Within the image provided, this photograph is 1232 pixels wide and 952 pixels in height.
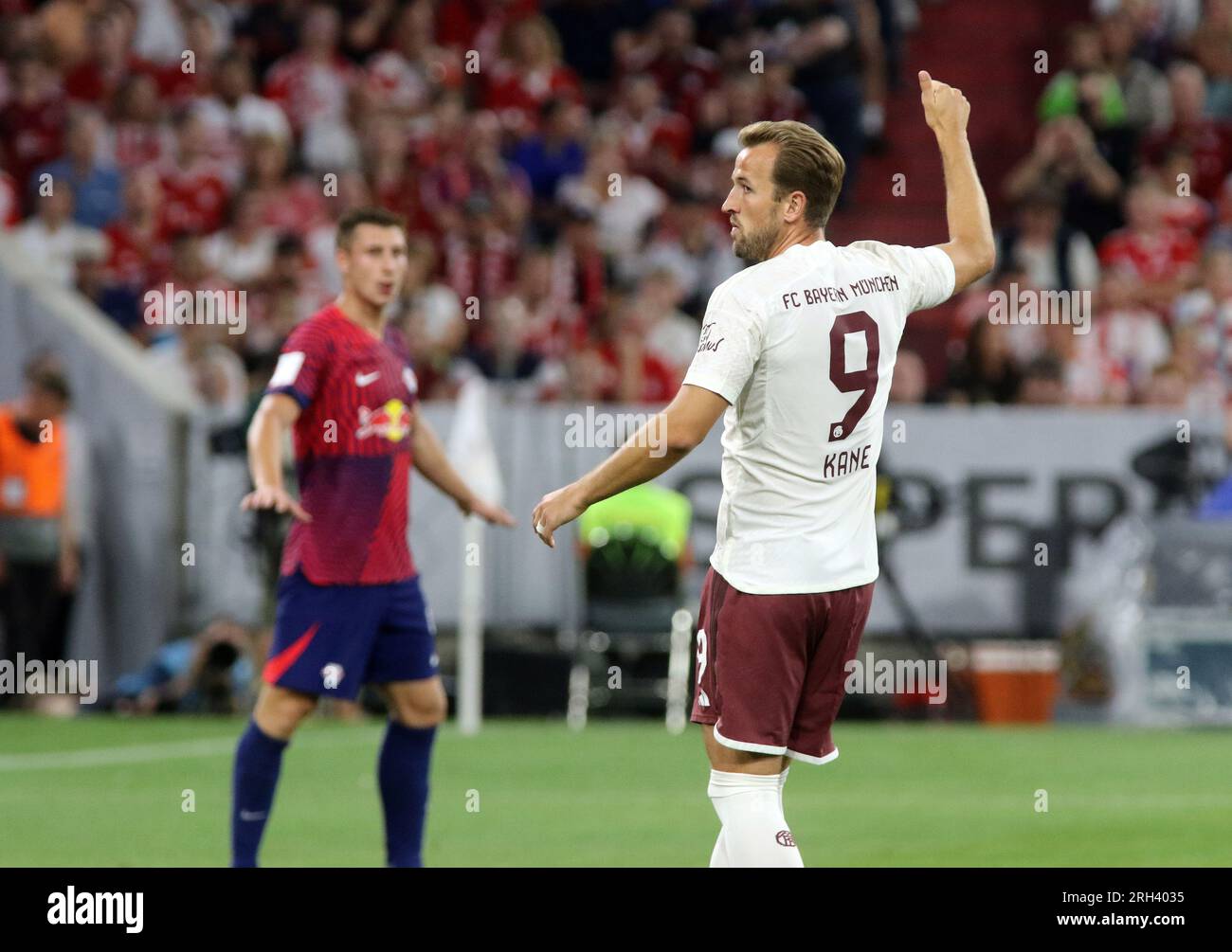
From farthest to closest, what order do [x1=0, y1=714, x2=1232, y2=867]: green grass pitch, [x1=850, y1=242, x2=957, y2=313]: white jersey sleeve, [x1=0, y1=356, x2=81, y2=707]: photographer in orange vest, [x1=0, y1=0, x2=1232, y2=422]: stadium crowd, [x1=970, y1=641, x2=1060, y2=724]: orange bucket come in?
[x1=0, y1=0, x2=1232, y2=422]: stadium crowd, [x1=0, y1=356, x2=81, y2=707]: photographer in orange vest, [x1=970, y1=641, x2=1060, y2=724]: orange bucket, [x1=0, y1=714, x2=1232, y2=867]: green grass pitch, [x1=850, y1=242, x2=957, y2=313]: white jersey sleeve

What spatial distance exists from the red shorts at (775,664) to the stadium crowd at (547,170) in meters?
10.0

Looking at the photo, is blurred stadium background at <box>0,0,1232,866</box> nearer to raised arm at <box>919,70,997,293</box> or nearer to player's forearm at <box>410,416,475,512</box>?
player's forearm at <box>410,416,475,512</box>

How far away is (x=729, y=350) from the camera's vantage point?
5805 mm

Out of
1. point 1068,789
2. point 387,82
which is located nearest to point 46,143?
point 387,82

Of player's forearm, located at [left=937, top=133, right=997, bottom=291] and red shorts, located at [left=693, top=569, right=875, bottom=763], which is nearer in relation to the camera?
red shorts, located at [left=693, top=569, right=875, bottom=763]

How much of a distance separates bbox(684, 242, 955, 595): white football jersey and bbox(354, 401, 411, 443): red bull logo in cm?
220

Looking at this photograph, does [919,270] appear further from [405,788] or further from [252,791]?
[252,791]

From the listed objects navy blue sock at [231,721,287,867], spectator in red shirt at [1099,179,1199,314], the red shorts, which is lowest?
navy blue sock at [231,721,287,867]

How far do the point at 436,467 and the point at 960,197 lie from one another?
2.73m

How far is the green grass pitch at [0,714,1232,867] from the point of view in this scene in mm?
8938

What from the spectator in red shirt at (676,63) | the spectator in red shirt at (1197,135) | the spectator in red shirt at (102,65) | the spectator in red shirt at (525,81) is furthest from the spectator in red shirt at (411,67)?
the spectator in red shirt at (1197,135)

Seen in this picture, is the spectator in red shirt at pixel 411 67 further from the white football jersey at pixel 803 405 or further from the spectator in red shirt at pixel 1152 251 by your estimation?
the white football jersey at pixel 803 405

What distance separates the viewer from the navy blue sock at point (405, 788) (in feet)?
26.2

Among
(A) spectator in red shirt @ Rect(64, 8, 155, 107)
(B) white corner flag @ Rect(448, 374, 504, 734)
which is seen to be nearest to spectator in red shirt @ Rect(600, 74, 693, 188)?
(A) spectator in red shirt @ Rect(64, 8, 155, 107)
